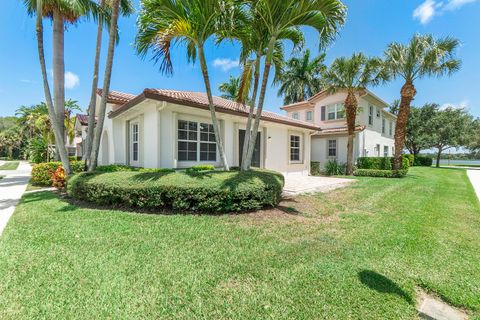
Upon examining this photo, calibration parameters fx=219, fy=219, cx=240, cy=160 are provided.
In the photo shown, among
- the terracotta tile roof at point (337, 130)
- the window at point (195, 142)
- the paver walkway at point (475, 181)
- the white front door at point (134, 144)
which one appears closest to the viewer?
the window at point (195, 142)

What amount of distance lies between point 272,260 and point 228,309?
1.22 metres

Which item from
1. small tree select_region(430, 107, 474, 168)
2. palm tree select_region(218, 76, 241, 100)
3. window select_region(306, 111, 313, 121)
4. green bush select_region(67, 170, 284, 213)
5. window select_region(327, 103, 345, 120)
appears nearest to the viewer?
green bush select_region(67, 170, 284, 213)

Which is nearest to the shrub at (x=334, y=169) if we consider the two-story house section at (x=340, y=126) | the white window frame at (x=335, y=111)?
the two-story house section at (x=340, y=126)

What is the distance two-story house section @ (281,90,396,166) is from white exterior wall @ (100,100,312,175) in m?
4.77

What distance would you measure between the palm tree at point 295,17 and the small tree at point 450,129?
31.6m

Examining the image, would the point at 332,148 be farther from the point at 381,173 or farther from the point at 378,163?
the point at 381,173

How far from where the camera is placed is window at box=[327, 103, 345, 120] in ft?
64.1

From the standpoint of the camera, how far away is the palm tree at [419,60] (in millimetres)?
13725

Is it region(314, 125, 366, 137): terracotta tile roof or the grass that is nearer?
region(314, 125, 366, 137): terracotta tile roof

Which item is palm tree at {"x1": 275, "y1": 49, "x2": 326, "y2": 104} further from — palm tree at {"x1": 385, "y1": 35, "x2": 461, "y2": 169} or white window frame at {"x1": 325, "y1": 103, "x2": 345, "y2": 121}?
palm tree at {"x1": 385, "y1": 35, "x2": 461, "y2": 169}

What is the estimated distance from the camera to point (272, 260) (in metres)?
3.45

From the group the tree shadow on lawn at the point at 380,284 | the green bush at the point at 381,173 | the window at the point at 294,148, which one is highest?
the window at the point at 294,148

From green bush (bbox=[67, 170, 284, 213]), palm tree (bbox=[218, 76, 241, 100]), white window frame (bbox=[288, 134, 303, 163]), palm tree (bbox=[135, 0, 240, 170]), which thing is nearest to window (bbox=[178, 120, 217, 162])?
palm tree (bbox=[135, 0, 240, 170])

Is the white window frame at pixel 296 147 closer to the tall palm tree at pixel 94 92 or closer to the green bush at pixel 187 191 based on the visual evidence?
the green bush at pixel 187 191
